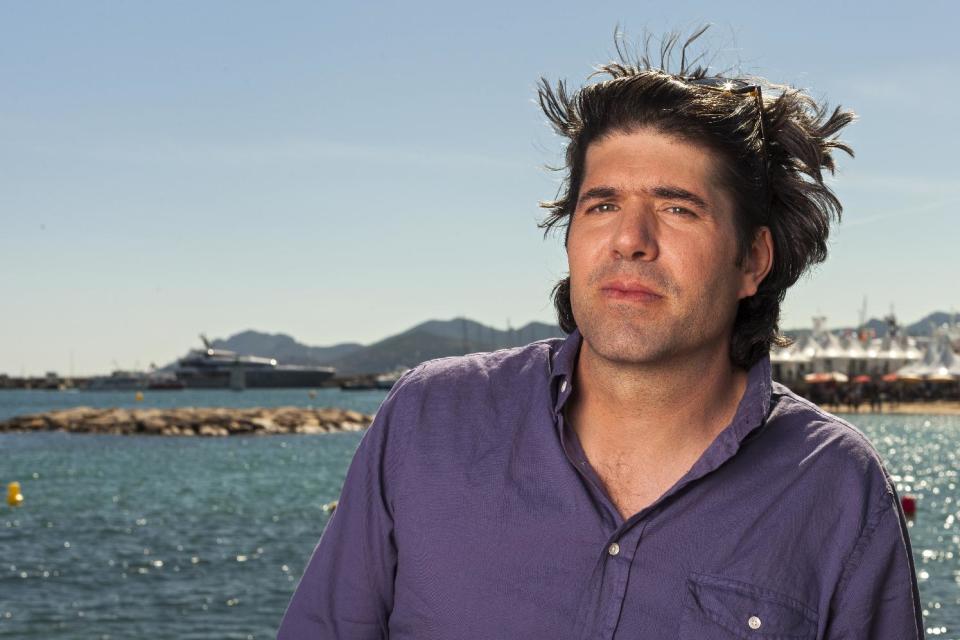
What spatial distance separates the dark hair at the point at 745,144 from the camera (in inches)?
90.9

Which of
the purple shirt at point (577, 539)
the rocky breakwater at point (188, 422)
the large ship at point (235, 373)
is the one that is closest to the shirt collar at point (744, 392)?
the purple shirt at point (577, 539)

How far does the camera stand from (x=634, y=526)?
2078 mm

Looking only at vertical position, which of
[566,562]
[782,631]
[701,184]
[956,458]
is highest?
[701,184]

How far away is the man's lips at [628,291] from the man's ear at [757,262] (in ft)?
1.08

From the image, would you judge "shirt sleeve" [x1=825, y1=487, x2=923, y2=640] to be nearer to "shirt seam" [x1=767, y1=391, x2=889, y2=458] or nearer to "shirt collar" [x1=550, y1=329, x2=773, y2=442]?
"shirt seam" [x1=767, y1=391, x2=889, y2=458]

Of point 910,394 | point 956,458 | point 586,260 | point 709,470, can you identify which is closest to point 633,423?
point 709,470

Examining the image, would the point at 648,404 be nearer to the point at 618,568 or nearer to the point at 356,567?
the point at 618,568

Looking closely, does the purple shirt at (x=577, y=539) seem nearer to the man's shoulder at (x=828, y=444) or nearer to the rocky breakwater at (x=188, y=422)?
the man's shoulder at (x=828, y=444)

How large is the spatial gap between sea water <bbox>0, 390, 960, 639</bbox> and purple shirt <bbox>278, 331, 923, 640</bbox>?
1268 centimetres

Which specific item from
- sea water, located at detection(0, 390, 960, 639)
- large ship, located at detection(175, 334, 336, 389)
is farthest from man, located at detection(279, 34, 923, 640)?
large ship, located at detection(175, 334, 336, 389)

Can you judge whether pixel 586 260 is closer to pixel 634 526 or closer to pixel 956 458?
pixel 634 526

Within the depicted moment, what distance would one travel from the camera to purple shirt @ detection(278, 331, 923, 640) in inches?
80.7

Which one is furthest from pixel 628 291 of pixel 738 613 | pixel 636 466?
pixel 738 613

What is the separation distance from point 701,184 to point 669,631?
85 centimetres
